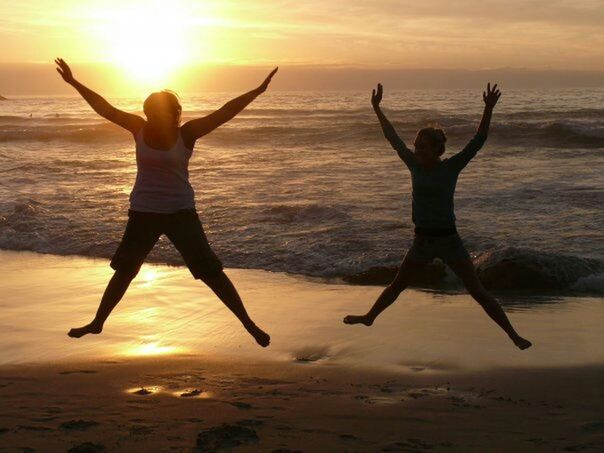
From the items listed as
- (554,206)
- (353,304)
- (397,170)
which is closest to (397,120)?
(397,170)

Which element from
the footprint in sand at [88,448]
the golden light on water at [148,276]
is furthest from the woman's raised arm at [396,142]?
the golden light on water at [148,276]

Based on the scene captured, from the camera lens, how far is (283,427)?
201 inches

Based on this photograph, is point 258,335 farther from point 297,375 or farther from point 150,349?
point 150,349

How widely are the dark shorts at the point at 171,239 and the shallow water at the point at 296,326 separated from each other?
1.26 meters

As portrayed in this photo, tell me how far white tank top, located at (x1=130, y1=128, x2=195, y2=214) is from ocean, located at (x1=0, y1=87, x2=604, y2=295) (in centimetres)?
506

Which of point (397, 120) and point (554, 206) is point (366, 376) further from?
point (397, 120)

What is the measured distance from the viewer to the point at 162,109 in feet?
18.4

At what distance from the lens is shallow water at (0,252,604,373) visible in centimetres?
695

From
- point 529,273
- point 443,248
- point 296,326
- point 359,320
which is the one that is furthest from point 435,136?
point 529,273

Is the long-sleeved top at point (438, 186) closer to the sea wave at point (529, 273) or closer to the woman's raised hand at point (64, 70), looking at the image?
the woman's raised hand at point (64, 70)

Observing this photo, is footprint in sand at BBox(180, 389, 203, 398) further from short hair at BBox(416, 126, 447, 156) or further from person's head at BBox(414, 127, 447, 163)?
short hair at BBox(416, 126, 447, 156)

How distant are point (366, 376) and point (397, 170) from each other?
1537 cm

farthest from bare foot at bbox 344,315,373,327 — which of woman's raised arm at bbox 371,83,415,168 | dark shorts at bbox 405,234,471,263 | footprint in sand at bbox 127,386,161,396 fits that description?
footprint in sand at bbox 127,386,161,396

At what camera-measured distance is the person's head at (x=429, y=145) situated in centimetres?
602
